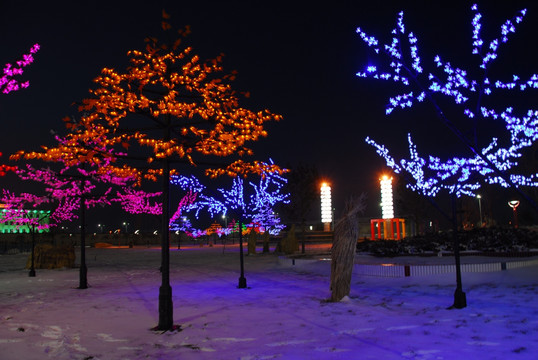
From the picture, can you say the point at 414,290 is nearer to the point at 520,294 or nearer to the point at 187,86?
the point at 520,294

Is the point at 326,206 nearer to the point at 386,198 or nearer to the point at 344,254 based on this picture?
the point at 386,198

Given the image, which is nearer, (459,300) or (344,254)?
(459,300)

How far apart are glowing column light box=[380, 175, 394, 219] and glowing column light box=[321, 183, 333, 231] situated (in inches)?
405

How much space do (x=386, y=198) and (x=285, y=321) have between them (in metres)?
48.5

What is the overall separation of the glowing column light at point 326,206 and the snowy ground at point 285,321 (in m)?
49.7

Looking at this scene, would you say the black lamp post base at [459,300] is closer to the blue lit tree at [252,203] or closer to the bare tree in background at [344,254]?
the bare tree in background at [344,254]

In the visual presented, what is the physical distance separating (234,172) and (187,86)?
7.86 ft

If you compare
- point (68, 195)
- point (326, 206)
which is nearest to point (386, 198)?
point (326, 206)

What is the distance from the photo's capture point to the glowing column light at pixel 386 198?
55656mm

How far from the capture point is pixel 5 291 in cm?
1536

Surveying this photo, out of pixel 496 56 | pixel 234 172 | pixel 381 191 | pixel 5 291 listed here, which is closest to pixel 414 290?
pixel 234 172

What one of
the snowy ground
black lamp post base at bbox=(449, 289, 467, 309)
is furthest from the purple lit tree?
black lamp post base at bbox=(449, 289, 467, 309)

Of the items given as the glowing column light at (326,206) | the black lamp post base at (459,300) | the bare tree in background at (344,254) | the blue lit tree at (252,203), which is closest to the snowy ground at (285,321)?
the black lamp post base at (459,300)

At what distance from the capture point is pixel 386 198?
56.0 metres
